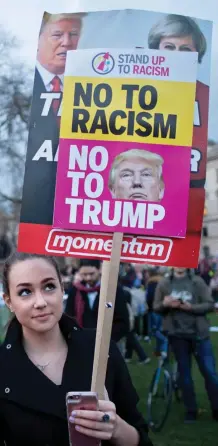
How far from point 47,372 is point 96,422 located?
0.27m

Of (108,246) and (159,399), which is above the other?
(108,246)

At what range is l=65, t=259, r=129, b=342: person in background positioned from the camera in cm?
713

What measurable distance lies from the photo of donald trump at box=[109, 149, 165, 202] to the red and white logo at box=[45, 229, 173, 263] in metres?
0.17

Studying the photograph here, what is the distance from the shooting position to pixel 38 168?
2.78 m

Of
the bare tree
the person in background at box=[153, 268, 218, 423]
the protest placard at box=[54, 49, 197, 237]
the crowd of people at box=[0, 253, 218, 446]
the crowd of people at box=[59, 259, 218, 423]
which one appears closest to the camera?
the crowd of people at box=[0, 253, 218, 446]

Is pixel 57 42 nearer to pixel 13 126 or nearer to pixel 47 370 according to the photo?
pixel 47 370

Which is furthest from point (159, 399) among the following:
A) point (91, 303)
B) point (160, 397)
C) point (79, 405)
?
point (79, 405)

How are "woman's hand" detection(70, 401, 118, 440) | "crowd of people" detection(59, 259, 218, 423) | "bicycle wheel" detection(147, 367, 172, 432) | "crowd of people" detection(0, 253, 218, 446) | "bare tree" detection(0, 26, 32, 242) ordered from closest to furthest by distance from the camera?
"woman's hand" detection(70, 401, 118, 440), "crowd of people" detection(0, 253, 218, 446), "bicycle wheel" detection(147, 367, 172, 432), "crowd of people" detection(59, 259, 218, 423), "bare tree" detection(0, 26, 32, 242)

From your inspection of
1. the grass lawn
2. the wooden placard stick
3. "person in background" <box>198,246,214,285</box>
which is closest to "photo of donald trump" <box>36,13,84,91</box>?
the wooden placard stick

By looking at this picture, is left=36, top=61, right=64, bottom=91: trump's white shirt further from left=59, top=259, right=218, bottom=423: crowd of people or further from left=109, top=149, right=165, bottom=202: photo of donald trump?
left=59, top=259, right=218, bottom=423: crowd of people

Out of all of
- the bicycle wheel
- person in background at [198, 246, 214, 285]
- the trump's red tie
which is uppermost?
person in background at [198, 246, 214, 285]

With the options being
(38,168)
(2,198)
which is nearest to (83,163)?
(38,168)

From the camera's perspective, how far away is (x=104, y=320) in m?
2.48

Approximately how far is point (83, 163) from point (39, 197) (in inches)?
8.6
